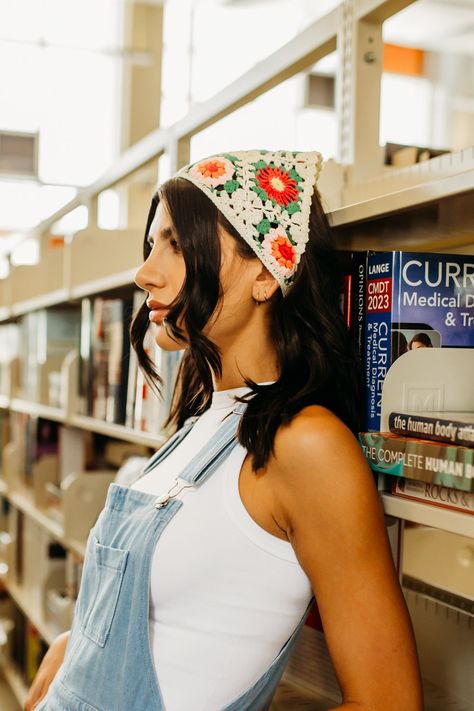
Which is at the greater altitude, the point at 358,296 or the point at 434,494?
the point at 358,296

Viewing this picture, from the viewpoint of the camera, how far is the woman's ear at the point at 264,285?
1092mm

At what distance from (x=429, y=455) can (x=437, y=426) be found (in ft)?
0.10

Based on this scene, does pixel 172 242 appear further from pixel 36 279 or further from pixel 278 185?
pixel 36 279

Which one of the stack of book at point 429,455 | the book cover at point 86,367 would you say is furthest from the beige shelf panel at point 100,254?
the stack of book at point 429,455

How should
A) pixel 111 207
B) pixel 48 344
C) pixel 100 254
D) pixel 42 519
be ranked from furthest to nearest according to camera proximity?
pixel 111 207, pixel 48 344, pixel 42 519, pixel 100 254

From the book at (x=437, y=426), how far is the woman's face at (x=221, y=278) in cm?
26

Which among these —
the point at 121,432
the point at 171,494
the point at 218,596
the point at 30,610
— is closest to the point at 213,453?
the point at 171,494

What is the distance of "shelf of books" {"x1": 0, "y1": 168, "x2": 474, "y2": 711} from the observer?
35.6 inches

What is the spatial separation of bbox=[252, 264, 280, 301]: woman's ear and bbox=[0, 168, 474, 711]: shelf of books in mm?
93

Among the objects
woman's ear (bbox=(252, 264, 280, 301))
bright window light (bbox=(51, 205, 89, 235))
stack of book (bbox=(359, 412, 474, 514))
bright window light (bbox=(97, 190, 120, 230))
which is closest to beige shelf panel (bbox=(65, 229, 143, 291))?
woman's ear (bbox=(252, 264, 280, 301))

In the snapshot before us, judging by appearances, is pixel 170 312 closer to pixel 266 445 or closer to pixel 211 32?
pixel 266 445

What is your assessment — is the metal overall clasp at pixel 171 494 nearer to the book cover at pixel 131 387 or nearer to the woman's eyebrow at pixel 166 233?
the woman's eyebrow at pixel 166 233

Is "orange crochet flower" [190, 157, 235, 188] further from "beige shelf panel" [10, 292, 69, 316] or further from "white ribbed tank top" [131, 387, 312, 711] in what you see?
"beige shelf panel" [10, 292, 69, 316]

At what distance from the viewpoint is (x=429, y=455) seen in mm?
862
